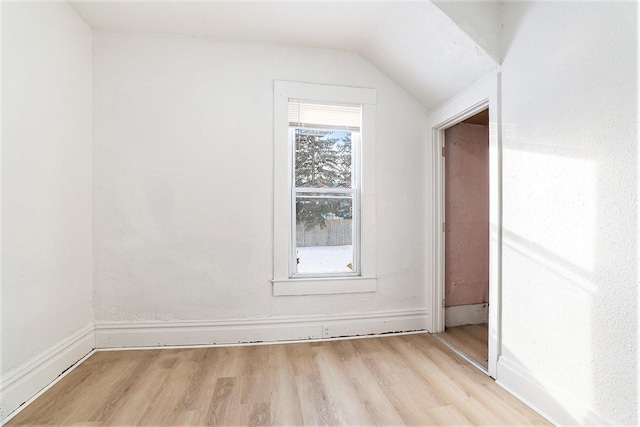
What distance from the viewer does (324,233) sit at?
2.97 metres

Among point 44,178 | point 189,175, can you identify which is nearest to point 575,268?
point 189,175

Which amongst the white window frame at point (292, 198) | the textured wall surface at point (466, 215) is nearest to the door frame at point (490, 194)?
the textured wall surface at point (466, 215)

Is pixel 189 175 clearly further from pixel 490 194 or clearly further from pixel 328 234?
pixel 490 194

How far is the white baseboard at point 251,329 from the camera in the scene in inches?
103

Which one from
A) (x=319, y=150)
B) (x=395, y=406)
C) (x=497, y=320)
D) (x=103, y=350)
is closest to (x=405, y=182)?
(x=319, y=150)

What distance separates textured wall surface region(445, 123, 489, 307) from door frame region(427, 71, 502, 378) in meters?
0.26

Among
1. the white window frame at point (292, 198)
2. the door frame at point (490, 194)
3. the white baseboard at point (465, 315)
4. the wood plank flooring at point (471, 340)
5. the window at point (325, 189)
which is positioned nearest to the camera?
the door frame at point (490, 194)

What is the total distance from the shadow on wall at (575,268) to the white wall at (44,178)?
3151 millimetres

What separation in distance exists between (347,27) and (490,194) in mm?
1798

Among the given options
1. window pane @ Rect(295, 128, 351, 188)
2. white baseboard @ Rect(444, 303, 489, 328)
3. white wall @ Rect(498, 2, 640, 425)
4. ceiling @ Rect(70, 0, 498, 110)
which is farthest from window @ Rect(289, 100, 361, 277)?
white wall @ Rect(498, 2, 640, 425)

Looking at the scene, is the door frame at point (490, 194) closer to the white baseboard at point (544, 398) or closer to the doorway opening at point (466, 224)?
the white baseboard at point (544, 398)

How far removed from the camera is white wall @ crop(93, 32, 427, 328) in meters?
2.62

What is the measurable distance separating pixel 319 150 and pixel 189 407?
2266mm

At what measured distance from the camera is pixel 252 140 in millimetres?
2787
